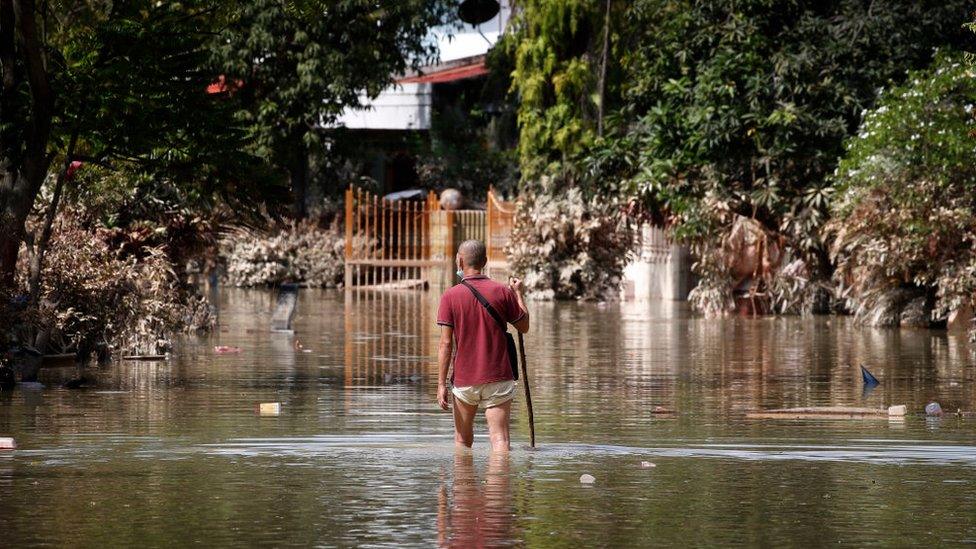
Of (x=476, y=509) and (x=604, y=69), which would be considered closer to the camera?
(x=476, y=509)

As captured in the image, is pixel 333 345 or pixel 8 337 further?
pixel 333 345

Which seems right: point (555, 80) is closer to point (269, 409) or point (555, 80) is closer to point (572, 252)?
point (572, 252)

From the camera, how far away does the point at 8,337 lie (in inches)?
643

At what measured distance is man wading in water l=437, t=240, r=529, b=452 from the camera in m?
11.2

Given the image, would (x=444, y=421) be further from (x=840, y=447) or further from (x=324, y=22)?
(x=324, y=22)

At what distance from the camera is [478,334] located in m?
11.2

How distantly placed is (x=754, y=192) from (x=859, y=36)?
3.03m

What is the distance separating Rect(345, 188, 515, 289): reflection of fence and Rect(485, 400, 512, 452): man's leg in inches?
1210

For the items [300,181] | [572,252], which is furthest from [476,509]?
[300,181]

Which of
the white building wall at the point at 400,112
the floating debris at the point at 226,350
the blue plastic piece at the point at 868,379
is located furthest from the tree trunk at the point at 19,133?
the white building wall at the point at 400,112

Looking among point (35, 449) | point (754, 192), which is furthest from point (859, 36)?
point (35, 449)

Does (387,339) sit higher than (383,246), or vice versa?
(383,246)

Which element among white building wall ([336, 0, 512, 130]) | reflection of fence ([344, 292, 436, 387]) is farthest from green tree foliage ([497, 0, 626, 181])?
white building wall ([336, 0, 512, 130])

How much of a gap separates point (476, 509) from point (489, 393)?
202cm
